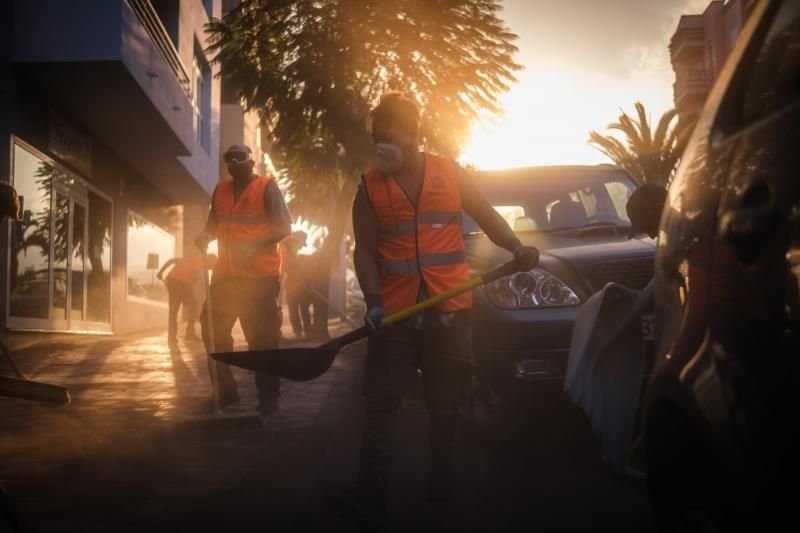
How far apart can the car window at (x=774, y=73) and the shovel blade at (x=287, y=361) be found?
8.09 ft

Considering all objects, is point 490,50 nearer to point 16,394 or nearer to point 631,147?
point 16,394

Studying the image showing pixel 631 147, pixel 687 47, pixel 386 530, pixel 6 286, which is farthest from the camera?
pixel 687 47

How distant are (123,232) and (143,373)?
10.8m

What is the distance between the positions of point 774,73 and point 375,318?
216 cm

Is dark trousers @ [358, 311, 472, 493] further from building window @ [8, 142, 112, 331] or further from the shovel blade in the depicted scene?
building window @ [8, 142, 112, 331]

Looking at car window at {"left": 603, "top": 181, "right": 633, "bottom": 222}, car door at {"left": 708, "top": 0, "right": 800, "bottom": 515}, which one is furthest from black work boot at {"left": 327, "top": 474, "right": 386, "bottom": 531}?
car window at {"left": 603, "top": 181, "right": 633, "bottom": 222}

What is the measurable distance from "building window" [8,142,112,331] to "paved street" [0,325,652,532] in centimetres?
594

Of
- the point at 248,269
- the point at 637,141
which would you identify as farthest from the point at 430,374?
the point at 637,141

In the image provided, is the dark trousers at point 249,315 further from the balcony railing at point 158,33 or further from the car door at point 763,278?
the balcony railing at point 158,33

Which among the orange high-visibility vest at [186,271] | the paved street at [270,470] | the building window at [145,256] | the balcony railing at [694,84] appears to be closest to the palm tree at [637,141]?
the balcony railing at [694,84]

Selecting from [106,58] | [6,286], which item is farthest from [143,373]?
[106,58]

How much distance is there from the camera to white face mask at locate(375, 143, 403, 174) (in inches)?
159

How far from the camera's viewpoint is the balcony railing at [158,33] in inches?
556

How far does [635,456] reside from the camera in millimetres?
2797
